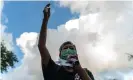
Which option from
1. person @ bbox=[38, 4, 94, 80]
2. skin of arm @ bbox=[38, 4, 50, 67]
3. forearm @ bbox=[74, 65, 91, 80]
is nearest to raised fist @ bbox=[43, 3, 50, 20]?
person @ bbox=[38, 4, 94, 80]

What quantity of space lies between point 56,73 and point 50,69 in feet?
0.32

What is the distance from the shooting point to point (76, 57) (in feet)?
12.5

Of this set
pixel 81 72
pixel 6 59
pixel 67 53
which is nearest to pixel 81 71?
pixel 81 72

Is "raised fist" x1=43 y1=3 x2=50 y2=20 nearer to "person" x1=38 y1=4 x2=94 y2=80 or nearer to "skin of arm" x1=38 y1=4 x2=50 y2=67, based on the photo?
"person" x1=38 y1=4 x2=94 y2=80

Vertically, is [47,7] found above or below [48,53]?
above

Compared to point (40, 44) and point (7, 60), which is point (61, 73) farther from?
point (7, 60)

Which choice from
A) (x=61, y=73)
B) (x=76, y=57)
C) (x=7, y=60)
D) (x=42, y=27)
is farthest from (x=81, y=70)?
(x=7, y=60)

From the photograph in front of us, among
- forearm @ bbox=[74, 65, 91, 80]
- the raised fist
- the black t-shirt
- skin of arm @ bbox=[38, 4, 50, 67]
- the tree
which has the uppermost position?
the tree

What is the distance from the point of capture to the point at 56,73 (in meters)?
4.31

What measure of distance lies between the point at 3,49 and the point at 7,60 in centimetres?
88

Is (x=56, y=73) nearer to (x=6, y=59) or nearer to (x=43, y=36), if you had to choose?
(x=43, y=36)

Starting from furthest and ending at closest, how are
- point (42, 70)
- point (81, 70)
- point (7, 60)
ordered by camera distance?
point (7, 60) → point (42, 70) → point (81, 70)

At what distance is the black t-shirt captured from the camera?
426cm

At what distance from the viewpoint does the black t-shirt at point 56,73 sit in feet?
14.0
